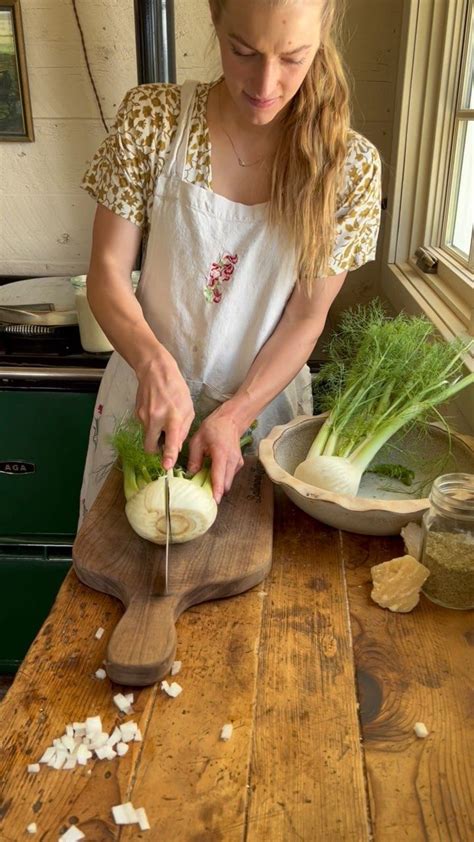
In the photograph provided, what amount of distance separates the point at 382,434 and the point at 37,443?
3.56 ft

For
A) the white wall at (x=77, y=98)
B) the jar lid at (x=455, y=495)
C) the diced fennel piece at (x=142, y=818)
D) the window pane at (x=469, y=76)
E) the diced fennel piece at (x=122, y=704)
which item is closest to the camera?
the diced fennel piece at (x=142, y=818)

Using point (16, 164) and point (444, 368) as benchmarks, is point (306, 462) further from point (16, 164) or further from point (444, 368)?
point (16, 164)

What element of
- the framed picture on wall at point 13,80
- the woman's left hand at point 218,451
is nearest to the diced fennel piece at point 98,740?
the woman's left hand at point 218,451

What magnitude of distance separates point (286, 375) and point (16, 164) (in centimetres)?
147

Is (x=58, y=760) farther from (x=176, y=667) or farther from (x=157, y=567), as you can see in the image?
(x=157, y=567)

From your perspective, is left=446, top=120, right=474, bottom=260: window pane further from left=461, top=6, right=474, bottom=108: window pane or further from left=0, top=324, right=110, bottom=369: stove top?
left=0, top=324, right=110, bottom=369: stove top

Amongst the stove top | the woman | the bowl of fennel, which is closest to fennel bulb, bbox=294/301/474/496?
the bowl of fennel

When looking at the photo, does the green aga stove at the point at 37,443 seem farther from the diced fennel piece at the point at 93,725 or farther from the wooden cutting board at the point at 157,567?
the diced fennel piece at the point at 93,725

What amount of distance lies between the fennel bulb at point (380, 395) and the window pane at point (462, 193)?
655 mm

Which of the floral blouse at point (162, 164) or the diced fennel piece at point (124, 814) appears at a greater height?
the floral blouse at point (162, 164)

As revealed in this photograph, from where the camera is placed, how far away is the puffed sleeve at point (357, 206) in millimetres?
1199

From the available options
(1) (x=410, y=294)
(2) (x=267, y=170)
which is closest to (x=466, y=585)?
(2) (x=267, y=170)

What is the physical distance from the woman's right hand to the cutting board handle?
0.71 ft

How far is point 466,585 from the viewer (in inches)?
36.2
